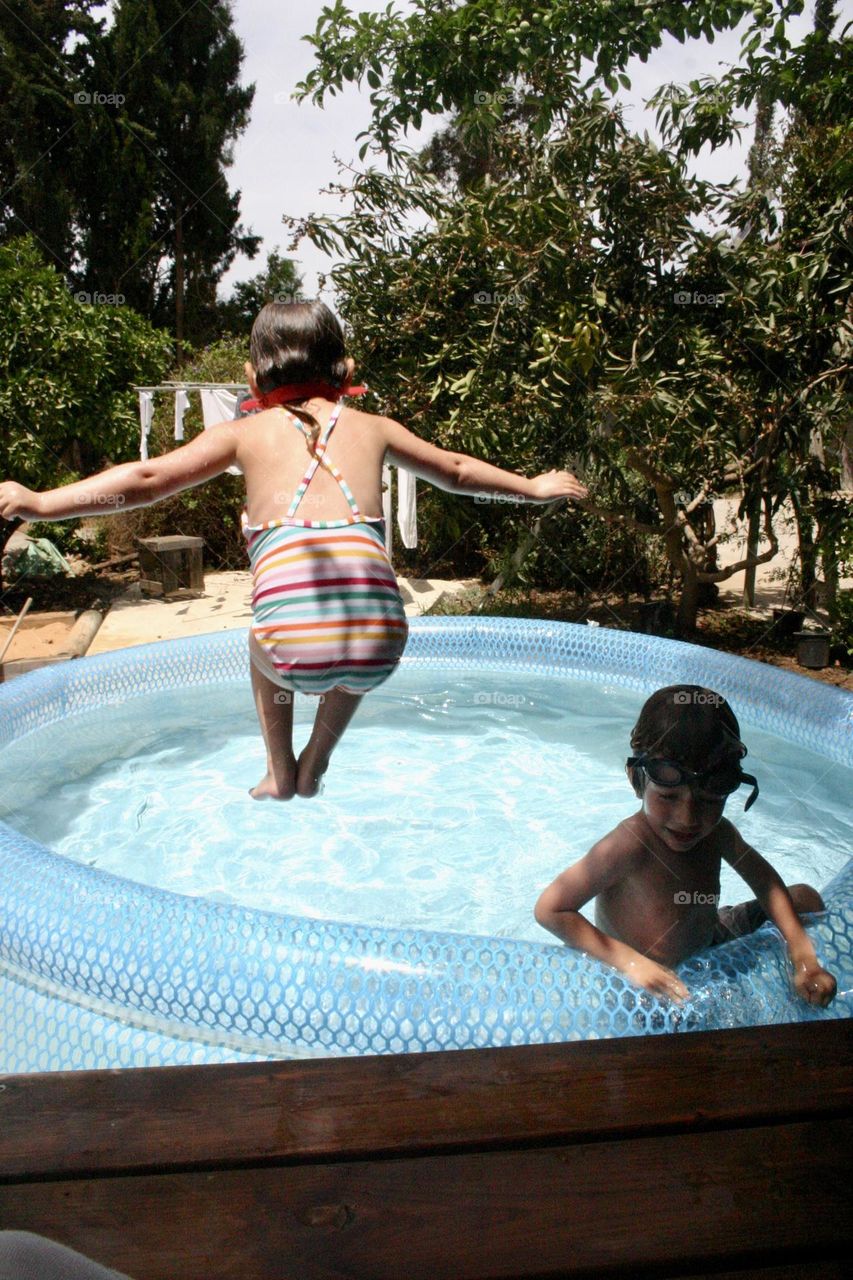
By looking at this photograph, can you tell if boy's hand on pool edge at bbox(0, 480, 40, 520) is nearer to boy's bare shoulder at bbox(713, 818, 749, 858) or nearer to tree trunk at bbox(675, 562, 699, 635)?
boy's bare shoulder at bbox(713, 818, 749, 858)

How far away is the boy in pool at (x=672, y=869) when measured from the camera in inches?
99.5

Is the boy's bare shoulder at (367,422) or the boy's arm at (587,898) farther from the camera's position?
the boy's bare shoulder at (367,422)

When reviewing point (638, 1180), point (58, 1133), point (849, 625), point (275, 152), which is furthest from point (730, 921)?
point (849, 625)

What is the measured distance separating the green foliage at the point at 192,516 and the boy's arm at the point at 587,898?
9470mm

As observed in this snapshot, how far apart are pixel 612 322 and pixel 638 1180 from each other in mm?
7254

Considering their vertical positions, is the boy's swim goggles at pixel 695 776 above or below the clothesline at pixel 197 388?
below

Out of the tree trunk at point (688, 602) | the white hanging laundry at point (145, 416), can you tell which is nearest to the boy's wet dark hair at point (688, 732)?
the tree trunk at point (688, 602)

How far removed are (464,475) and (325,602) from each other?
22.9 inches

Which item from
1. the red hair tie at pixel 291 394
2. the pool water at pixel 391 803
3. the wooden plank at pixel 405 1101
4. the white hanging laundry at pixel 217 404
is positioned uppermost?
the white hanging laundry at pixel 217 404

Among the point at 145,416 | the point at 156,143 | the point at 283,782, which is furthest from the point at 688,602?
the point at 156,143

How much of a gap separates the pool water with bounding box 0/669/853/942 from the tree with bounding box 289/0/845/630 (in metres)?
2.08

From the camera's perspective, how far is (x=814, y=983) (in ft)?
8.29

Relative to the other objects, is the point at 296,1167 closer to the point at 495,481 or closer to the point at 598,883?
the point at 598,883

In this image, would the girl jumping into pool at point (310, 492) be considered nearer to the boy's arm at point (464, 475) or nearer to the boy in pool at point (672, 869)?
the boy's arm at point (464, 475)
